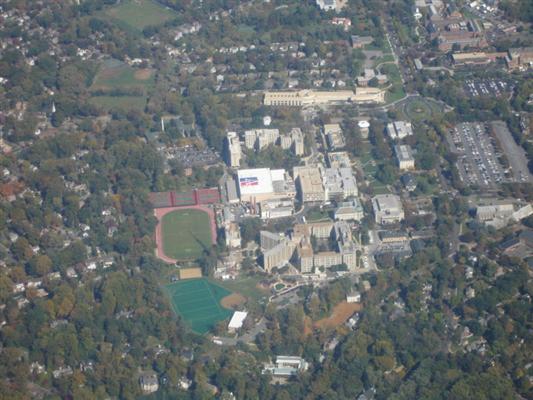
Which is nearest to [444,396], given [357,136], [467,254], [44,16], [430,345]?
[430,345]

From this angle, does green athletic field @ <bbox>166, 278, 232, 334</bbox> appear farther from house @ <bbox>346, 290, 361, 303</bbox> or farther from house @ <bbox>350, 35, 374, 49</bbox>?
house @ <bbox>350, 35, 374, 49</bbox>

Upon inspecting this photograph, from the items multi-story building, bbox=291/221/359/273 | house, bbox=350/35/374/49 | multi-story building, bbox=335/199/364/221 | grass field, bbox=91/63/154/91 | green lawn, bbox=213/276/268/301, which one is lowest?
grass field, bbox=91/63/154/91

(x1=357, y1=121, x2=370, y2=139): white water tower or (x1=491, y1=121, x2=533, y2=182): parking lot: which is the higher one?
(x1=491, y1=121, x2=533, y2=182): parking lot

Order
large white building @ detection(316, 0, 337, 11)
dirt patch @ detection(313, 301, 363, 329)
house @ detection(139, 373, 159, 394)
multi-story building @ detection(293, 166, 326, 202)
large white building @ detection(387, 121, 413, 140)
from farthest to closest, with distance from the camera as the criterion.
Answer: large white building @ detection(316, 0, 337, 11)
large white building @ detection(387, 121, 413, 140)
multi-story building @ detection(293, 166, 326, 202)
dirt patch @ detection(313, 301, 363, 329)
house @ detection(139, 373, 159, 394)

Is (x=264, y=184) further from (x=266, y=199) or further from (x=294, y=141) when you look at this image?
(x=294, y=141)

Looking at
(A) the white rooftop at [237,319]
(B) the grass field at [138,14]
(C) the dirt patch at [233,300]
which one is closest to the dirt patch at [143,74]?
(B) the grass field at [138,14]

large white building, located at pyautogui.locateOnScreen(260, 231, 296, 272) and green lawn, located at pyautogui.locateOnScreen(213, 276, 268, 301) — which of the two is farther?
Result: large white building, located at pyautogui.locateOnScreen(260, 231, 296, 272)

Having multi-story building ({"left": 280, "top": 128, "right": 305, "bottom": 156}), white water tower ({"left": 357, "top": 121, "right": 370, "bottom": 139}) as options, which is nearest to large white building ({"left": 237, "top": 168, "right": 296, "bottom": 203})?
multi-story building ({"left": 280, "top": 128, "right": 305, "bottom": 156})

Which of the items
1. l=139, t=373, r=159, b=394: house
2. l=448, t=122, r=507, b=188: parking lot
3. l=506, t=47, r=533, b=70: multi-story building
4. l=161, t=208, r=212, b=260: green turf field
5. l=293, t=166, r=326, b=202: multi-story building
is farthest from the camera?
l=506, t=47, r=533, b=70: multi-story building
